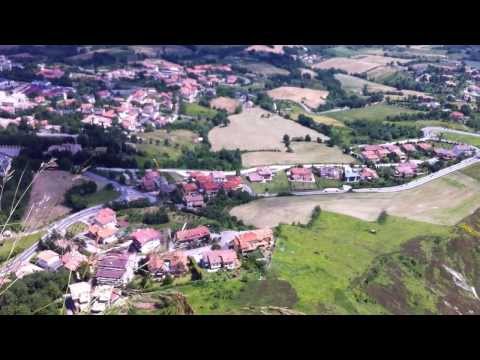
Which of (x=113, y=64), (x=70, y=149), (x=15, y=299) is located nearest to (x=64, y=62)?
(x=113, y=64)

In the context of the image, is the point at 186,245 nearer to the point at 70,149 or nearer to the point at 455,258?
the point at 455,258

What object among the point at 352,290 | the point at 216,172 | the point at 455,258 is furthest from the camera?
the point at 216,172

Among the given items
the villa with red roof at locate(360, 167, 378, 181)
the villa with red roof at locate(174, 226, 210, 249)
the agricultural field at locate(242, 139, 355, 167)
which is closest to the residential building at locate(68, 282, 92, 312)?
the villa with red roof at locate(174, 226, 210, 249)

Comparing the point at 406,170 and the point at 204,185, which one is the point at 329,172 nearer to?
the point at 406,170

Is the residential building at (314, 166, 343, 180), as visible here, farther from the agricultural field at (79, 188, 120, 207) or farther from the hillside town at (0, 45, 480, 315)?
the agricultural field at (79, 188, 120, 207)

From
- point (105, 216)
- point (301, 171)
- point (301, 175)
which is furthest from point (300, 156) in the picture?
point (105, 216)

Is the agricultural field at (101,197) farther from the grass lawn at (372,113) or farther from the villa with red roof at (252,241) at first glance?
the grass lawn at (372,113)

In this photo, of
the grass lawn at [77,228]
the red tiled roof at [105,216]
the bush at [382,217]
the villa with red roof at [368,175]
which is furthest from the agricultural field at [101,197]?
A: the villa with red roof at [368,175]
